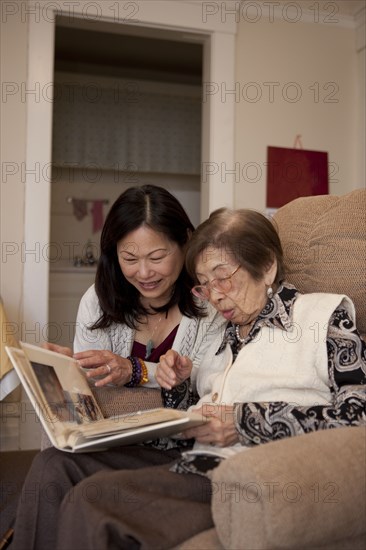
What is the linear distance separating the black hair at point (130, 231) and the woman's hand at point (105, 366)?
7.1 inches

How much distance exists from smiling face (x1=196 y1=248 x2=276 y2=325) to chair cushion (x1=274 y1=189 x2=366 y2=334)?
17 cm

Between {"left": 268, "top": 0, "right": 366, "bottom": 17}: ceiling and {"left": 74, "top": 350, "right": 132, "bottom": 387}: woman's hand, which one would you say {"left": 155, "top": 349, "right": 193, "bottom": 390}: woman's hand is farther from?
{"left": 268, "top": 0, "right": 366, "bottom": 17}: ceiling

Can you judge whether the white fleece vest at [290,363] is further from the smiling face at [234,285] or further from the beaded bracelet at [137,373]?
the beaded bracelet at [137,373]

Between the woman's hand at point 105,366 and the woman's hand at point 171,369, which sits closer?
the woman's hand at point 171,369

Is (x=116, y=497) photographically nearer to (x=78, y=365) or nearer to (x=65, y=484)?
(x=65, y=484)

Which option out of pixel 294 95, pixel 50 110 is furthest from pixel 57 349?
pixel 294 95

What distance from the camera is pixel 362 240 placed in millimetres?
1683

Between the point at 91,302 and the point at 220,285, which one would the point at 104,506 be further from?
the point at 91,302

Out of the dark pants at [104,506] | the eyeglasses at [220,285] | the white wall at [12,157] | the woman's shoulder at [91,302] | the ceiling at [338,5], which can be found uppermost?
the ceiling at [338,5]

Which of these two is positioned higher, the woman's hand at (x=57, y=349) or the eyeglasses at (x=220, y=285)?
the eyeglasses at (x=220, y=285)

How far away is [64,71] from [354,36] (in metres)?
2.72

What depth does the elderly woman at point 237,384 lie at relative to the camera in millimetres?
1194

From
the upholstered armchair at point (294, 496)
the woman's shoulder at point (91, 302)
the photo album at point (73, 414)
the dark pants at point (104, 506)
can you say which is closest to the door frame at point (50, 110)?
the woman's shoulder at point (91, 302)

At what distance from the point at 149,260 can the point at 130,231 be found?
0.33 ft
